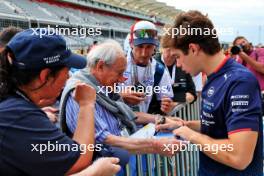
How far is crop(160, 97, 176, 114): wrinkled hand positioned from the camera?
3123 mm

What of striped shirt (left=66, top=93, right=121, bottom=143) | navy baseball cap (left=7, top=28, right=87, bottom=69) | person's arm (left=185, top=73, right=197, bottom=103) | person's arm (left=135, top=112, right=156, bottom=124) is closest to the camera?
navy baseball cap (left=7, top=28, right=87, bottom=69)

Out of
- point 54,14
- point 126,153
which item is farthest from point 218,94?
point 54,14

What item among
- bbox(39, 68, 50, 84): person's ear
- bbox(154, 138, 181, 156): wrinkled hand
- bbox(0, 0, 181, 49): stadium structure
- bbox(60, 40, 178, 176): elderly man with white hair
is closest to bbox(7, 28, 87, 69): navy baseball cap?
bbox(39, 68, 50, 84): person's ear

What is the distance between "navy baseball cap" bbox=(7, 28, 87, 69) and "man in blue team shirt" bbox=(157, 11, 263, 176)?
2.08ft

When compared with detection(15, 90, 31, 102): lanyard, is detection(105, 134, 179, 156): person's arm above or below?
below

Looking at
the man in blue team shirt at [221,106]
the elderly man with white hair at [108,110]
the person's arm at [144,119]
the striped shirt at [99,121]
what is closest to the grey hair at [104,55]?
the elderly man with white hair at [108,110]

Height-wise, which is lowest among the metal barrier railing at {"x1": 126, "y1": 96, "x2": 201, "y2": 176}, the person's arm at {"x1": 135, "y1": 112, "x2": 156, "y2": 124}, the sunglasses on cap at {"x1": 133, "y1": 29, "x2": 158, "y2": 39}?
the metal barrier railing at {"x1": 126, "y1": 96, "x2": 201, "y2": 176}

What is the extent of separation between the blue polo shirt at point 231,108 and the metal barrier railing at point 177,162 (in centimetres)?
76

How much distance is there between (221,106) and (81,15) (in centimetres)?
3015

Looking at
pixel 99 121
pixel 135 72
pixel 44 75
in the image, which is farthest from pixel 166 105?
pixel 44 75

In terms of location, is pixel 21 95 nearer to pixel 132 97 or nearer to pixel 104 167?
pixel 104 167

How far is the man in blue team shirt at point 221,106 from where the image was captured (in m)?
1.67

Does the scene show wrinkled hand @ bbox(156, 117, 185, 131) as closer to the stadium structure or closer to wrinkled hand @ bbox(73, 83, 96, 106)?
wrinkled hand @ bbox(73, 83, 96, 106)

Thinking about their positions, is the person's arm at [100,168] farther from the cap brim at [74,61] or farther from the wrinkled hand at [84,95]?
the cap brim at [74,61]
